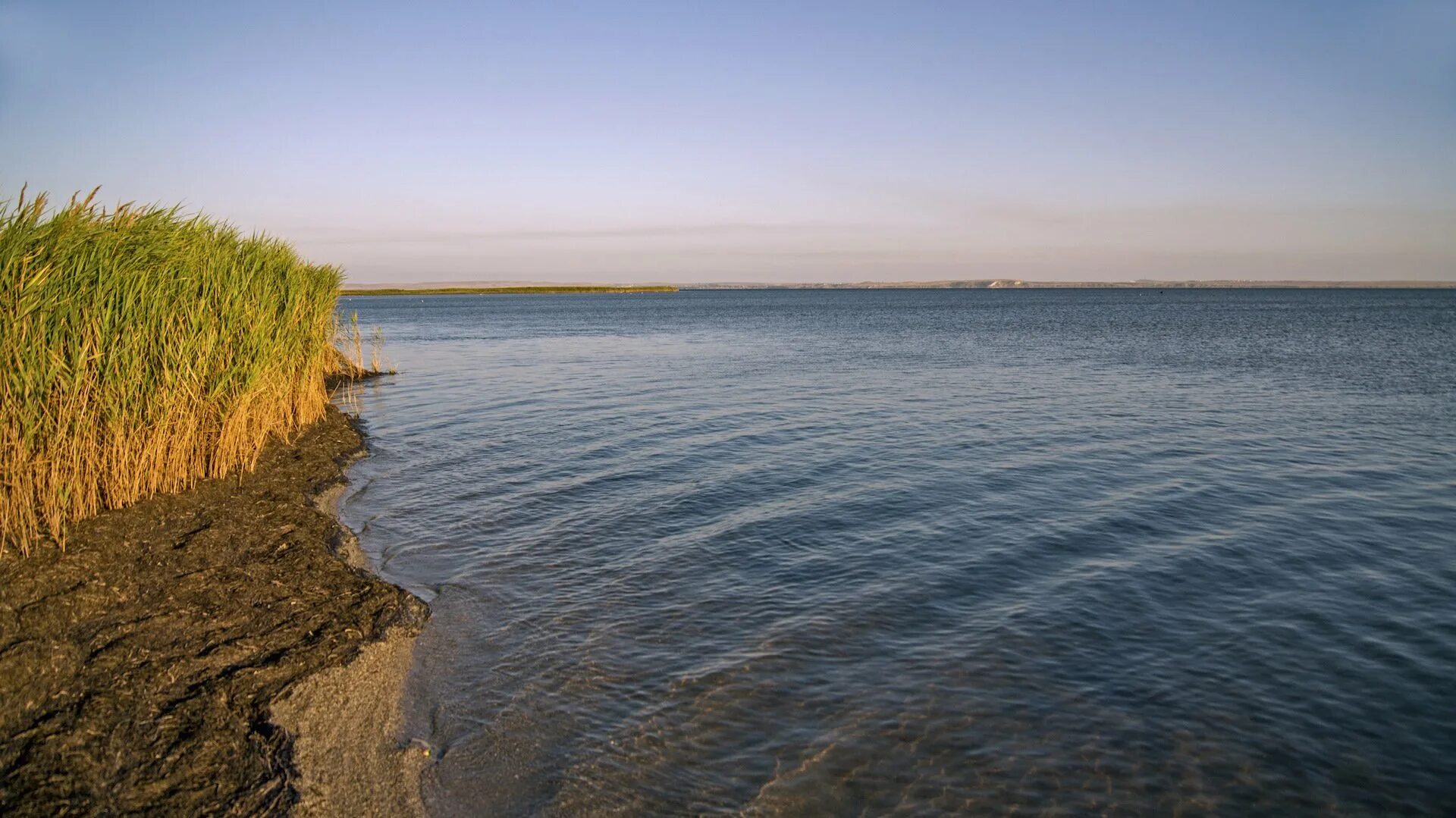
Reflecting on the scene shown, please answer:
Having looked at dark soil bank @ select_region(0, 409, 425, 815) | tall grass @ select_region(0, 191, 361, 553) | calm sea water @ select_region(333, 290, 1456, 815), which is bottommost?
calm sea water @ select_region(333, 290, 1456, 815)

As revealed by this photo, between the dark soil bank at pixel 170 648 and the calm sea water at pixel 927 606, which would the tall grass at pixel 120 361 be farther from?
the calm sea water at pixel 927 606

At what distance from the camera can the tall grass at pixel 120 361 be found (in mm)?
8586

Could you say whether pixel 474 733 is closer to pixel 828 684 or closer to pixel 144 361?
pixel 828 684

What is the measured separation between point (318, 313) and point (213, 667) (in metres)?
16.1

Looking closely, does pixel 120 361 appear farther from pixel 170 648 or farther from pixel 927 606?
pixel 927 606

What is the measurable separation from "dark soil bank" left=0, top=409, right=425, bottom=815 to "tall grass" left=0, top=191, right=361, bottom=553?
1.89 ft

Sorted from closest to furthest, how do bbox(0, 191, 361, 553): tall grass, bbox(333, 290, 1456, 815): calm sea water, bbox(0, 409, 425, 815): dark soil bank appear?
bbox(0, 409, 425, 815): dark soil bank, bbox(333, 290, 1456, 815): calm sea water, bbox(0, 191, 361, 553): tall grass

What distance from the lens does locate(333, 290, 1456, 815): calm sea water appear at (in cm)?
634

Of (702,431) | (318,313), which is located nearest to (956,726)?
(702,431)

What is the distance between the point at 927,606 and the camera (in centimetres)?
941

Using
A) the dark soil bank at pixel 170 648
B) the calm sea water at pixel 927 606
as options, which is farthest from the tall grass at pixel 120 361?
the calm sea water at pixel 927 606

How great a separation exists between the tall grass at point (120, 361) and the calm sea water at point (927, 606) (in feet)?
9.25

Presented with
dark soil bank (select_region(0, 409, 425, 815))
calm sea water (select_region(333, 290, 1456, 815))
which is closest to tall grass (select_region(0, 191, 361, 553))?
dark soil bank (select_region(0, 409, 425, 815))

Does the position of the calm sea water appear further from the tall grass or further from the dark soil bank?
the tall grass
